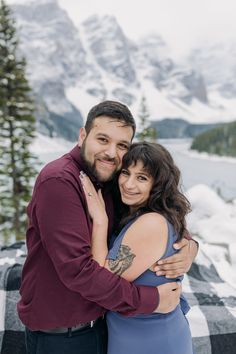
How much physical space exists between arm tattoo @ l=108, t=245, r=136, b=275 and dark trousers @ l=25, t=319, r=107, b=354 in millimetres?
503

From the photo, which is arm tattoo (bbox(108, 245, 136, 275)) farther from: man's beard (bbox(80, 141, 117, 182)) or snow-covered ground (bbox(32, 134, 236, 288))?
snow-covered ground (bbox(32, 134, 236, 288))

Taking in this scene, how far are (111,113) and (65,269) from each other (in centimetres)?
103

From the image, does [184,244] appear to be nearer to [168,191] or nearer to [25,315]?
[168,191]

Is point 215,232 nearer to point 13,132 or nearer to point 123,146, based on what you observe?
point 123,146

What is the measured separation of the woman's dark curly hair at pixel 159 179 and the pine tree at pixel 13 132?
13745 millimetres

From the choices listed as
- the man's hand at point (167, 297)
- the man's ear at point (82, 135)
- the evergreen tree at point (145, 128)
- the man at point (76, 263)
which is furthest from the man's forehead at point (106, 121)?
the evergreen tree at point (145, 128)

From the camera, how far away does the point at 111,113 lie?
8.20ft

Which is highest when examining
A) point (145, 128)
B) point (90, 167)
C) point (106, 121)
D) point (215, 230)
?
point (106, 121)

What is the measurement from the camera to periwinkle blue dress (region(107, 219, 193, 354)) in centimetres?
250

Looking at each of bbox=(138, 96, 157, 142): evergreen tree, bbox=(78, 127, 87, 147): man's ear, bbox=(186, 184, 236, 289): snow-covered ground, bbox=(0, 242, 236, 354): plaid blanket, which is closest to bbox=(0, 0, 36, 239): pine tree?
bbox=(186, 184, 236, 289): snow-covered ground

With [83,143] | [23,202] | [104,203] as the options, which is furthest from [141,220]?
[23,202]

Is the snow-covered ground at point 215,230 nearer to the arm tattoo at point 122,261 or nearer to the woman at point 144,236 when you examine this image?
the woman at point 144,236

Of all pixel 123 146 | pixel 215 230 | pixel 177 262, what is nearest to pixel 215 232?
pixel 215 230

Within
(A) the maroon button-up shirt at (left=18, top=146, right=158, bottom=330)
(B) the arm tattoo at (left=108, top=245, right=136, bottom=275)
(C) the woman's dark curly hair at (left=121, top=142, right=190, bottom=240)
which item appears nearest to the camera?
(A) the maroon button-up shirt at (left=18, top=146, right=158, bottom=330)
